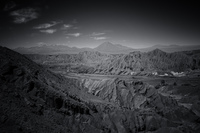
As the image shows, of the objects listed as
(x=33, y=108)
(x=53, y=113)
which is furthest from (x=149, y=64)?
(x=33, y=108)

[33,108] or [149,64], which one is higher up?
[33,108]

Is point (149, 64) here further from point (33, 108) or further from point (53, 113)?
point (33, 108)

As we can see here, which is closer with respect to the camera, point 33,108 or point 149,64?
point 33,108

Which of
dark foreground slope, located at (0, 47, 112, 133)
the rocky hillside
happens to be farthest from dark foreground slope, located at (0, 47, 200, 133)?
the rocky hillside

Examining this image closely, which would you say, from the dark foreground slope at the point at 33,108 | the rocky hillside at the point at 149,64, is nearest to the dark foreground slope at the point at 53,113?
the dark foreground slope at the point at 33,108

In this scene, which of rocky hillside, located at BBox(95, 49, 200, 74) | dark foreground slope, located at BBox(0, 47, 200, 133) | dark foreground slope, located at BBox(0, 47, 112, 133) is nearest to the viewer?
dark foreground slope, located at BBox(0, 47, 112, 133)

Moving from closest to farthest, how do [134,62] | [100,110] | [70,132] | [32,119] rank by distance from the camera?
[32,119] → [70,132] → [100,110] → [134,62]

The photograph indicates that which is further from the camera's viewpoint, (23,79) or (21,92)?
(23,79)

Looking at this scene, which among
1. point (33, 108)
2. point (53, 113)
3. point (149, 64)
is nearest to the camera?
point (33, 108)

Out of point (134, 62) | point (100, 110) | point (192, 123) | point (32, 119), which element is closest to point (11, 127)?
point (32, 119)

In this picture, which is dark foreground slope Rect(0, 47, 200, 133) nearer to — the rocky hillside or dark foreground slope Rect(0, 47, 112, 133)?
dark foreground slope Rect(0, 47, 112, 133)

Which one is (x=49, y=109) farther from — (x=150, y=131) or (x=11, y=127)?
(x=150, y=131)
